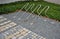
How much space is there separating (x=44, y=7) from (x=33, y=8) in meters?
0.76

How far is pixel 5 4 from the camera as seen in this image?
32.9 feet

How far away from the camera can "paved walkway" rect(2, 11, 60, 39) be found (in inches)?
244

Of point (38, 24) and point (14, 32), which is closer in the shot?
point (14, 32)

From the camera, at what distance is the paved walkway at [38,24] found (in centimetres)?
621

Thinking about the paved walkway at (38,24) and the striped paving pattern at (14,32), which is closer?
the striped paving pattern at (14,32)

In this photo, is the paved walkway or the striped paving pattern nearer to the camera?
the striped paving pattern

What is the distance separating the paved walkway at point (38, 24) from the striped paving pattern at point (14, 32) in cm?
30

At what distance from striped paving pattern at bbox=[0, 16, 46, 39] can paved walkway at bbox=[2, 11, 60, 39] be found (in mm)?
298

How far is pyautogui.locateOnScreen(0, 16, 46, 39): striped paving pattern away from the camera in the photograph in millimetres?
5844

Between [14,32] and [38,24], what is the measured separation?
155 centimetres

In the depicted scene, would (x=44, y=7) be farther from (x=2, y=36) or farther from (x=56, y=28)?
(x=2, y=36)

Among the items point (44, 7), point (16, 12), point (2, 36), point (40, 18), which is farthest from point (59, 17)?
point (2, 36)

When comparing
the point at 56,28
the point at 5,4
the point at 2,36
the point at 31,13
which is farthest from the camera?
the point at 5,4

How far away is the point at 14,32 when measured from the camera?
6.20 meters
